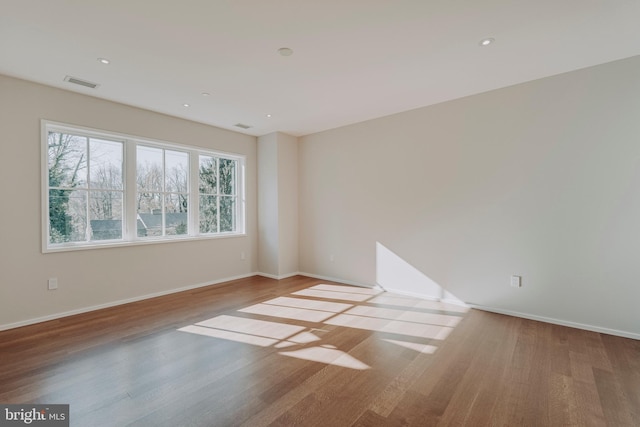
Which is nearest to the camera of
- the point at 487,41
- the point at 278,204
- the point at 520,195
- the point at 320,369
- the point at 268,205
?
the point at 320,369

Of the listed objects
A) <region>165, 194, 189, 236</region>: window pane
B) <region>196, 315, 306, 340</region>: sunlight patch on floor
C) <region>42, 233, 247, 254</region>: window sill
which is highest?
<region>165, 194, 189, 236</region>: window pane

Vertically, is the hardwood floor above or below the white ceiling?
below

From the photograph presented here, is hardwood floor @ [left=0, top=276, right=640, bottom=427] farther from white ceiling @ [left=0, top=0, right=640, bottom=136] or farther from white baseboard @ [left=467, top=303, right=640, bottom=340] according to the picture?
white ceiling @ [left=0, top=0, right=640, bottom=136]

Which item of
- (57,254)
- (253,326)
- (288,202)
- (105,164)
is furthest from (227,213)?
(253,326)

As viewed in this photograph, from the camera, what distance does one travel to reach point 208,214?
16.4 ft

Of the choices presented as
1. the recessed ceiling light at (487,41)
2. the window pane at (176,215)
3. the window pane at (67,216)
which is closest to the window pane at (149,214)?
the window pane at (176,215)

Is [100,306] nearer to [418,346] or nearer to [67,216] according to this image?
[67,216]

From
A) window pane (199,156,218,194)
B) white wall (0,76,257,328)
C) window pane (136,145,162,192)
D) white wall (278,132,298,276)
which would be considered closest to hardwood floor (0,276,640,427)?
white wall (0,76,257,328)

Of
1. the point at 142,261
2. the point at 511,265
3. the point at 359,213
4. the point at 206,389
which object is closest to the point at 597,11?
the point at 511,265

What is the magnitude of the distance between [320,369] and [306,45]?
2734 millimetres

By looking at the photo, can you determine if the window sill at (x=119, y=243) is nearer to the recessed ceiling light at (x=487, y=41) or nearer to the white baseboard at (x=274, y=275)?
the white baseboard at (x=274, y=275)

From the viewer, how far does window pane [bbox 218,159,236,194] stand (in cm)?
523

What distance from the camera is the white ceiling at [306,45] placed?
2055mm

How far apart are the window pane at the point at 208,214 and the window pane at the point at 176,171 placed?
400mm
